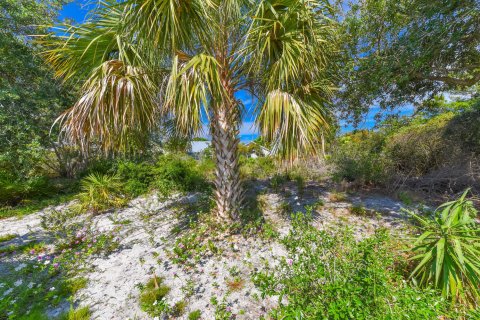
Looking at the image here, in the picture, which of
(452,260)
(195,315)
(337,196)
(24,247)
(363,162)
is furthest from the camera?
(363,162)

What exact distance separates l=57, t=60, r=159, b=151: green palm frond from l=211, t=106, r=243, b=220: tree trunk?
1.15m

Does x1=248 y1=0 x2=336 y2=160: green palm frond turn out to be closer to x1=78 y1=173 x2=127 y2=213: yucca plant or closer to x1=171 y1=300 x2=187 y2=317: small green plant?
x1=171 y1=300 x2=187 y2=317: small green plant

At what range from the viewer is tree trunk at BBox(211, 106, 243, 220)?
3.18 meters

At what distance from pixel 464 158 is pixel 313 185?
355cm

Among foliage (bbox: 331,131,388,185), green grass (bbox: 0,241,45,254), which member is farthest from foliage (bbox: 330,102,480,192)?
green grass (bbox: 0,241,45,254)

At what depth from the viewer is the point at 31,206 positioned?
17.7 ft

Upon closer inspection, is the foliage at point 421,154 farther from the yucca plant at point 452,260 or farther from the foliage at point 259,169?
the yucca plant at point 452,260

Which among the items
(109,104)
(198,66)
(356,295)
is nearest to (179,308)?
(356,295)

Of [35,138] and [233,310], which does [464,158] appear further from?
[35,138]

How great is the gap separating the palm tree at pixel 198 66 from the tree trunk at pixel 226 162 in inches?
0.9

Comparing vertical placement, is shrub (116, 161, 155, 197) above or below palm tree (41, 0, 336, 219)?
below

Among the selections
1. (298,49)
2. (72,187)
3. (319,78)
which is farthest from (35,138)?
(319,78)

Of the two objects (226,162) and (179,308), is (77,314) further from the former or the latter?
(226,162)

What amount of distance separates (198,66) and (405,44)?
134 inches
